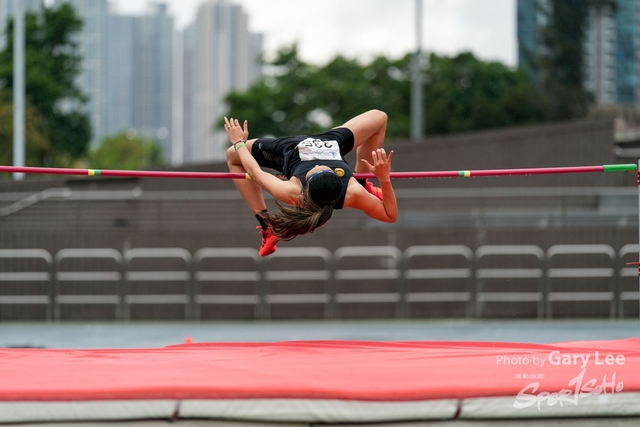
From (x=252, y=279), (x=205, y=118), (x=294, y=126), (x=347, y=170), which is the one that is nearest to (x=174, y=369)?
(x=347, y=170)

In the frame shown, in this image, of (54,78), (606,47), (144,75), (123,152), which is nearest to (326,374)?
(54,78)

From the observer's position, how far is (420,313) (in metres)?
11.5

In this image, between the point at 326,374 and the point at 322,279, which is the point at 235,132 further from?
the point at 322,279

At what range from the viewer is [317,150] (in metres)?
4.77

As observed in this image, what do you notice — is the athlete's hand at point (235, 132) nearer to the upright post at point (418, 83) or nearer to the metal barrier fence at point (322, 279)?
the metal barrier fence at point (322, 279)

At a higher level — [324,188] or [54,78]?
[54,78]

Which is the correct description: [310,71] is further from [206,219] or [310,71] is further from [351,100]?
[206,219]

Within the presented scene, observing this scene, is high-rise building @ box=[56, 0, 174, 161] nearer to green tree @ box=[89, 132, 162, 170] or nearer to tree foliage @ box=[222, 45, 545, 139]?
green tree @ box=[89, 132, 162, 170]

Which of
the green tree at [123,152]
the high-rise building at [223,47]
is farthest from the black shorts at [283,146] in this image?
the high-rise building at [223,47]

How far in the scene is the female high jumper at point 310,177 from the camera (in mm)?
4484

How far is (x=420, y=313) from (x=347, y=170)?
723cm

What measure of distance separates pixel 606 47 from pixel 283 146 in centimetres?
3268

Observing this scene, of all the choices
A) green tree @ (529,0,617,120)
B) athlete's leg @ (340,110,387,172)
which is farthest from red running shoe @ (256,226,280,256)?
green tree @ (529,0,617,120)

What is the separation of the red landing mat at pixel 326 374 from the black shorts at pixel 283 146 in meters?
1.29
